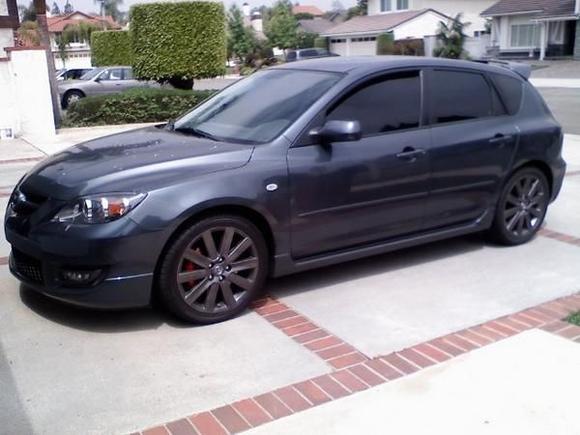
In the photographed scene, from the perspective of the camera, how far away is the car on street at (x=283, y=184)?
4020 millimetres

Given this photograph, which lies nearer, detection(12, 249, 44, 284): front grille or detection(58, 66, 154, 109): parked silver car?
detection(12, 249, 44, 284): front grille

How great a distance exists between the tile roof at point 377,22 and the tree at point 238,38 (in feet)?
24.7

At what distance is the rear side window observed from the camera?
5.73m

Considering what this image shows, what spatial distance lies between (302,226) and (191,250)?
830 millimetres

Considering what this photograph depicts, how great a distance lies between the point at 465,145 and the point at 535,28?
145ft

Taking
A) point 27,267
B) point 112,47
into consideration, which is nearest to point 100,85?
point 112,47

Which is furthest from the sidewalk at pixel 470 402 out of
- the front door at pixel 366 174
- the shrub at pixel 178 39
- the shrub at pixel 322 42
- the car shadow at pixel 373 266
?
the shrub at pixel 322 42

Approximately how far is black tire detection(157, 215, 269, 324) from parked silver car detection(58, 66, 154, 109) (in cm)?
1781

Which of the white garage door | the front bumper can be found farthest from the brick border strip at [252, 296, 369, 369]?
the white garage door

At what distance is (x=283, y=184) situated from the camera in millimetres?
4445

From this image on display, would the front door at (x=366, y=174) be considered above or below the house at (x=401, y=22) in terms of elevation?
below

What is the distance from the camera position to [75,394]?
347 centimetres

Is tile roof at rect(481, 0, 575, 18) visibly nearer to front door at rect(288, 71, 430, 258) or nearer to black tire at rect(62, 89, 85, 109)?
black tire at rect(62, 89, 85, 109)

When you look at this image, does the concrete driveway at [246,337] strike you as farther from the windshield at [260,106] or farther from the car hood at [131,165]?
the windshield at [260,106]
